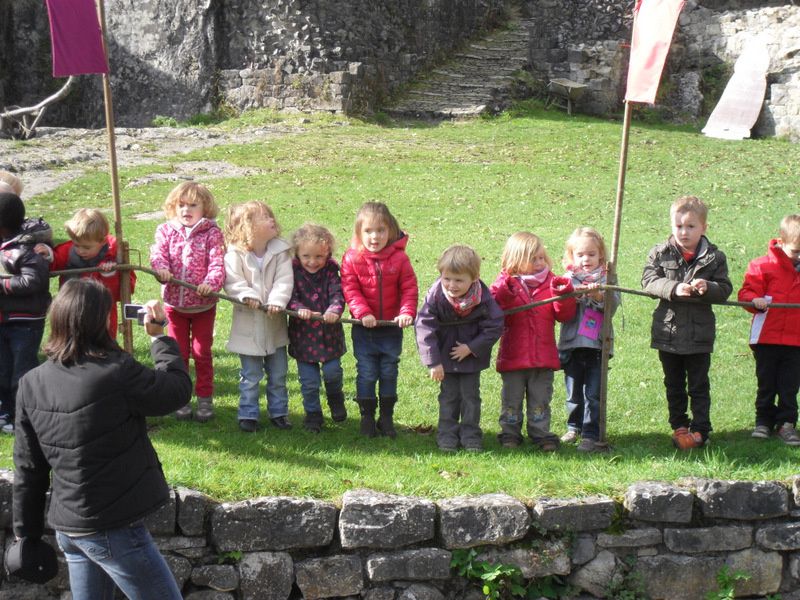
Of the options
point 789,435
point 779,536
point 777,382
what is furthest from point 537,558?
point 777,382

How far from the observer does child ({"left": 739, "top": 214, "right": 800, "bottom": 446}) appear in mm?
5984

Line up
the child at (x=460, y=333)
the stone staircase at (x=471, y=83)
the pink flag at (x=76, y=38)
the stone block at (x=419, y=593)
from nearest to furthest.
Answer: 1. the stone block at (x=419, y=593)
2. the pink flag at (x=76, y=38)
3. the child at (x=460, y=333)
4. the stone staircase at (x=471, y=83)

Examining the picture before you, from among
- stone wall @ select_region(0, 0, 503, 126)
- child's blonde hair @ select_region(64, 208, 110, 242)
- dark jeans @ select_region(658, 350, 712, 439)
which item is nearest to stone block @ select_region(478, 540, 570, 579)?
dark jeans @ select_region(658, 350, 712, 439)

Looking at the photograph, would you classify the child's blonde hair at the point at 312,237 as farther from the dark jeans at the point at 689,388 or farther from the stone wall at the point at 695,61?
the stone wall at the point at 695,61

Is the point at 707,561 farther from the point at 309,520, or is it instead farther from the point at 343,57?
the point at 343,57

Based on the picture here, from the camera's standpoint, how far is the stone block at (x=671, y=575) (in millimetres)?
5137

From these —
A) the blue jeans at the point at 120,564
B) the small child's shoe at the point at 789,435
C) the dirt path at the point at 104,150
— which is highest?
the dirt path at the point at 104,150

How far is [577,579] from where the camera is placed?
5102 millimetres

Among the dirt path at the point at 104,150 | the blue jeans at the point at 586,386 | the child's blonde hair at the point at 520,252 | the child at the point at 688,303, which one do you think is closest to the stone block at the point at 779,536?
the child at the point at 688,303

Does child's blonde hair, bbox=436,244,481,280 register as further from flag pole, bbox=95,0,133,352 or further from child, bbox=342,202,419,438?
flag pole, bbox=95,0,133,352

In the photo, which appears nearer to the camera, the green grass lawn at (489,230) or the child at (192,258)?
the green grass lawn at (489,230)

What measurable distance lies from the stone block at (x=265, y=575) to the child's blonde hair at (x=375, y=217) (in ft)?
6.36

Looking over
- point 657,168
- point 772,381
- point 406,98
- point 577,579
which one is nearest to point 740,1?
point 406,98

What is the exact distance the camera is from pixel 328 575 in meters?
4.82
